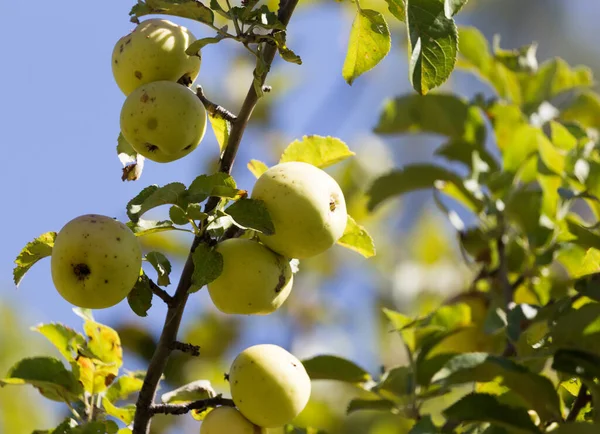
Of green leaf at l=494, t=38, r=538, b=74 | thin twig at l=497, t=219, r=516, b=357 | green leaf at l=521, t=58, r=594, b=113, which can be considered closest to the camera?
thin twig at l=497, t=219, r=516, b=357

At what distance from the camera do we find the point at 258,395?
1462 millimetres

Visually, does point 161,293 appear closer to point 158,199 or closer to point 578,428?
point 158,199

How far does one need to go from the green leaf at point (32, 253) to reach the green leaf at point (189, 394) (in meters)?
0.34

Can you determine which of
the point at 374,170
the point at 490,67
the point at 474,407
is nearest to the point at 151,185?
the point at 474,407

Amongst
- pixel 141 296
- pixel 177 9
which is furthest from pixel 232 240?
pixel 177 9

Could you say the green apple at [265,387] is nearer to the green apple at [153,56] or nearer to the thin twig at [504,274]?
the green apple at [153,56]

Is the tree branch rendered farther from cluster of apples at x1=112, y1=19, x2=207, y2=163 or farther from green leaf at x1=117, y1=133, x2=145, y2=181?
green leaf at x1=117, y1=133, x2=145, y2=181

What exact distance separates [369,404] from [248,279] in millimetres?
611

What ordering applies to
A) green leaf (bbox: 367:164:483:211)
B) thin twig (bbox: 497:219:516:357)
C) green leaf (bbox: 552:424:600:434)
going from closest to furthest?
green leaf (bbox: 552:424:600:434), thin twig (bbox: 497:219:516:357), green leaf (bbox: 367:164:483:211)

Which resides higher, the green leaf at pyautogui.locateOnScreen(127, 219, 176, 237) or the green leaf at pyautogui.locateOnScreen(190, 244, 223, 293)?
the green leaf at pyautogui.locateOnScreen(127, 219, 176, 237)

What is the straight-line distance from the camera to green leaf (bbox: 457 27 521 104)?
8.91 feet

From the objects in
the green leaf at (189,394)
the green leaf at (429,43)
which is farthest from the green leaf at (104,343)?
the green leaf at (429,43)

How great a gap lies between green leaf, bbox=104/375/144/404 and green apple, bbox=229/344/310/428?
11.4 inches

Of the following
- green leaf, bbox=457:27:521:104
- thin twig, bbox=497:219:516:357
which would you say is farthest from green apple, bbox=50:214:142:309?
green leaf, bbox=457:27:521:104
